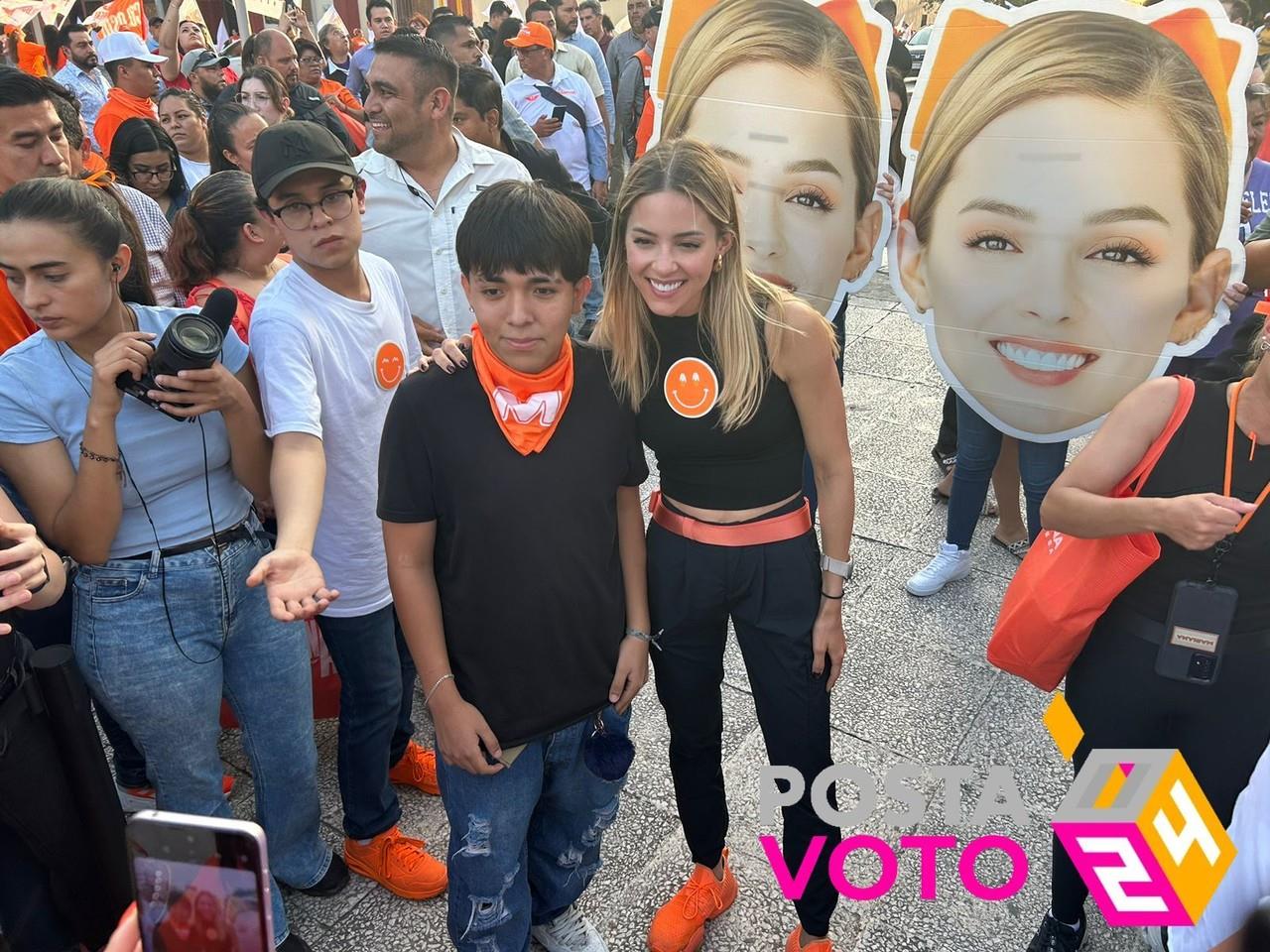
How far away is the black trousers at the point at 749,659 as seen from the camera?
187cm

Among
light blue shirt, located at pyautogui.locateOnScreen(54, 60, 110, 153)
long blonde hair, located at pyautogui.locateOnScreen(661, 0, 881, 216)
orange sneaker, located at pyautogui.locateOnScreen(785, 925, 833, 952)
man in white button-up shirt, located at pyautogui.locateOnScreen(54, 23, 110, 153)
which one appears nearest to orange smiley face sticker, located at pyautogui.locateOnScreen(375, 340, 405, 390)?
long blonde hair, located at pyautogui.locateOnScreen(661, 0, 881, 216)

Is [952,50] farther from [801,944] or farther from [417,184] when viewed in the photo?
[801,944]

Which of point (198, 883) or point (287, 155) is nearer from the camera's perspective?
point (198, 883)

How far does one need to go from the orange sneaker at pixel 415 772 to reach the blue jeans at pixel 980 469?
6.85ft

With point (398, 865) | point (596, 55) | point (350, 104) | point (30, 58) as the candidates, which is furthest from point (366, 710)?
point (596, 55)

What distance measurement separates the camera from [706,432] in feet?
5.85

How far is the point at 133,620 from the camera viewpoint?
5.74ft

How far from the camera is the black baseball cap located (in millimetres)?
1934

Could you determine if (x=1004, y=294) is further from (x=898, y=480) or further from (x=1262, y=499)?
(x=898, y=480)

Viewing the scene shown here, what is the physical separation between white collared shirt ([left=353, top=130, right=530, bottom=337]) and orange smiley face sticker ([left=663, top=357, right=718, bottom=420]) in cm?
133

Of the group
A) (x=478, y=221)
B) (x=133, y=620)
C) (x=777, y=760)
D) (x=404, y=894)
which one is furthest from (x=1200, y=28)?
(x=404, y=894)

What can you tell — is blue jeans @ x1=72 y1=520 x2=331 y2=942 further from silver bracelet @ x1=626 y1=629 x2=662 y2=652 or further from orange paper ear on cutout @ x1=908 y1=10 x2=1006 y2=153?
orange paper ear on cutout @ x1=908 y1=10 x2=1006 y2=153

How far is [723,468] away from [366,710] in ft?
3.72

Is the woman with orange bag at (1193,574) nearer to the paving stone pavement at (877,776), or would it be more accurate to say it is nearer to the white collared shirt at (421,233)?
the paving stone pavement at (877,776)
